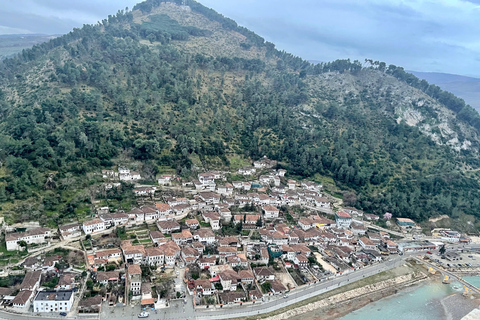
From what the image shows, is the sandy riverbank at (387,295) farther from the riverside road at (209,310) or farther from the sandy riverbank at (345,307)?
the riverside road at (209,310)

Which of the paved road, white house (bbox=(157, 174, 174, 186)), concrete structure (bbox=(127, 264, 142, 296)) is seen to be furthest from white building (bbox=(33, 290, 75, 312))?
white house (bbox=(157, 174, 174, 186))

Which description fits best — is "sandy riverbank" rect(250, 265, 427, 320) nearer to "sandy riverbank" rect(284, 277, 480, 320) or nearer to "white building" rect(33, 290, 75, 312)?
"sandy riverbank" rect(284, 277, 480, 320)

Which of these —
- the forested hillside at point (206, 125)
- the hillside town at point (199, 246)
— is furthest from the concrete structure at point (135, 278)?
the forested hillside at point (206, 125)

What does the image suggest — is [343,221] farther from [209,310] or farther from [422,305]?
[209,310]

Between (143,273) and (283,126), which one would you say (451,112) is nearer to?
(283,126)

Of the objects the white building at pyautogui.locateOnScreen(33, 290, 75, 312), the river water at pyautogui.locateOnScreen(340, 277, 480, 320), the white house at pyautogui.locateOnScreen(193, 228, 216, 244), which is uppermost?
the white house at pyautogui.locateOnScreen(193, 228, 216, 244)

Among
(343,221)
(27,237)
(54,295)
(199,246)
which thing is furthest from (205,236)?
(343,221)

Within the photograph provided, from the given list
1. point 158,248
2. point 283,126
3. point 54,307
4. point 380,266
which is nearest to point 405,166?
point 283,126
